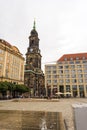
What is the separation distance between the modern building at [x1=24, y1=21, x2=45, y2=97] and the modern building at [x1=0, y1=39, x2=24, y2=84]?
20234 millimetres

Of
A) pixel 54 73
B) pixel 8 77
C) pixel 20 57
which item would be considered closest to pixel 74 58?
pixel 54 73

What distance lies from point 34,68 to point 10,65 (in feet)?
115

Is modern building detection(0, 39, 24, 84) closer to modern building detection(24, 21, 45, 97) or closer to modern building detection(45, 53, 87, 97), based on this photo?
modern building detection(24, 21, 45, 97)

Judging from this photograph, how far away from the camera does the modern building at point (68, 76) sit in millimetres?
78250

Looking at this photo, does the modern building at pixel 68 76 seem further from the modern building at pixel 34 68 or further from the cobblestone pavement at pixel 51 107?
the cobblestone pavement at pixel 51 107

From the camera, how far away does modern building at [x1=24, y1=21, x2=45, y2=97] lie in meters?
80.4

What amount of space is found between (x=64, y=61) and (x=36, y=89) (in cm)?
2308

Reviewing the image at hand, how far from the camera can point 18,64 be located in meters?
58.2

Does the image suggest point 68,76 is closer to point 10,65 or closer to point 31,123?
point 10,65

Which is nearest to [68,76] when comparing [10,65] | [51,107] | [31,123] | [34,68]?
[34,68]

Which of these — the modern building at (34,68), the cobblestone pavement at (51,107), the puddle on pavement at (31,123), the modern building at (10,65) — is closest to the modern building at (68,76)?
the modern building at (34,68)

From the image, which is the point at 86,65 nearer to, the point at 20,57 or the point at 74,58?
the point at 74,58

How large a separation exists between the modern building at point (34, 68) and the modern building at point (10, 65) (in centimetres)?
2023

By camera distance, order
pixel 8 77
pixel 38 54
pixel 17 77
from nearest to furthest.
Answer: pixel 8 77 < pixel 17 77 < pixel 38 54
